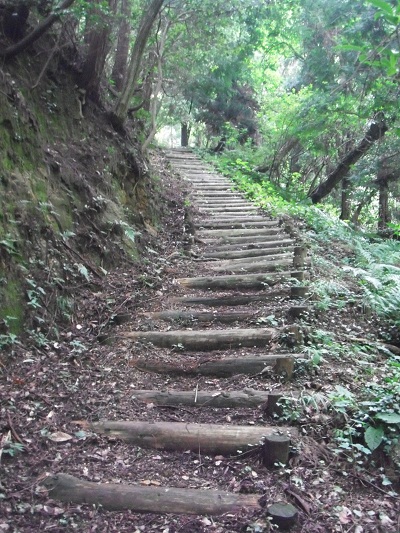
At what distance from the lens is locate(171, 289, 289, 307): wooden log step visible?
595 centimetres

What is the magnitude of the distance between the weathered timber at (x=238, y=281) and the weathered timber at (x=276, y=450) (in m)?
3.30

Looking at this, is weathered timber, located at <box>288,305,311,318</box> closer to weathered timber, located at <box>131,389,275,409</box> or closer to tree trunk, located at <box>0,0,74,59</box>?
weathered timber, located at <box>131,389,275,409</box>

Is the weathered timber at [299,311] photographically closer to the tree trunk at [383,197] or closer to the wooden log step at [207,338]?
the wooden log step at [207,338]

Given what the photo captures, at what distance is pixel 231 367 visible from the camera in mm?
4477

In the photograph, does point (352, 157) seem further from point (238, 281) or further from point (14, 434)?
point (14, 434)

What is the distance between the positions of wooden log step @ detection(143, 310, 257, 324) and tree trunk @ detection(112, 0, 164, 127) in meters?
4.28

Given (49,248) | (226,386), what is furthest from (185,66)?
(226,386)

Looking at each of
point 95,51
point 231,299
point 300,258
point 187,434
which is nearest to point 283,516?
point 187,434

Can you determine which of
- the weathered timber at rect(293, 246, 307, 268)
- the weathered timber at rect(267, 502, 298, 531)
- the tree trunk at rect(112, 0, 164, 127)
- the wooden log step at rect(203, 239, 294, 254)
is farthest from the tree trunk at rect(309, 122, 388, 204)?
the weathered timber at rect(267, 502, 298, 531)


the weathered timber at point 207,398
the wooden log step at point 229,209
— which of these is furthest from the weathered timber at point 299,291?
the wooden log step at point 229,209

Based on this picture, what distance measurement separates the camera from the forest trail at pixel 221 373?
9.75 feet

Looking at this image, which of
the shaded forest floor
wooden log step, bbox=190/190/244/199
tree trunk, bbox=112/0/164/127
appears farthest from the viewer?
wooden log step, bbox=190/190/244/199

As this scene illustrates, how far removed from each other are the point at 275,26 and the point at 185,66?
4.72 metres

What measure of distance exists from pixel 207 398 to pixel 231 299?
2.20 m
